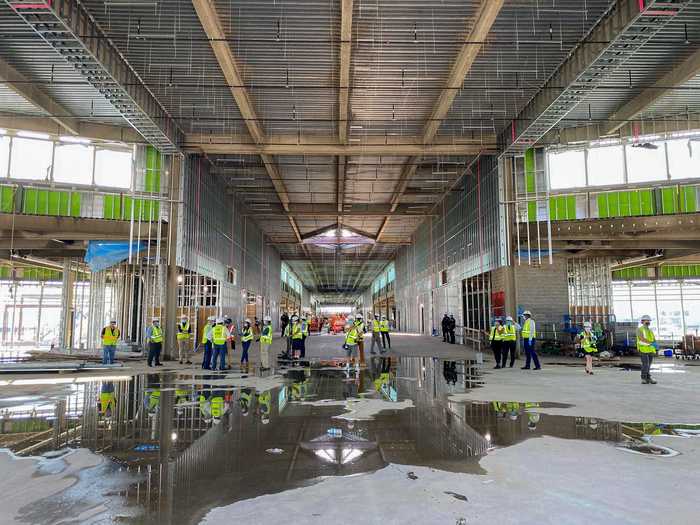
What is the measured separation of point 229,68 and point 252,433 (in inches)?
512

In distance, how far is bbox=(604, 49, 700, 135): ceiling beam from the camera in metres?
16.1

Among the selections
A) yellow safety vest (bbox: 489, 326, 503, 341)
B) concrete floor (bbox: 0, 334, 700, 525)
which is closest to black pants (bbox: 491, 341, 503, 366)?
yellow safety vest (bbox: 489, 326, 503, 341)

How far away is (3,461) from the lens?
597 centimetres

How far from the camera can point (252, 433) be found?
7.41 metres

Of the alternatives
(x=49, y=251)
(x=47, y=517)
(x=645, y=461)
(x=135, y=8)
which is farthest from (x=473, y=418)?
(x=49, y=251)

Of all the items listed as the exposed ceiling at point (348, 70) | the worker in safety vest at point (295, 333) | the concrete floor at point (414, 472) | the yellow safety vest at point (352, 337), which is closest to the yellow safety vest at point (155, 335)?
the worker in safety vest at point (295, 333)

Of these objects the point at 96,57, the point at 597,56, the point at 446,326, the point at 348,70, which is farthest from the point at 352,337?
the point at 446,326

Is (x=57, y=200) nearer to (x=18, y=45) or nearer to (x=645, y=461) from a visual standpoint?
(x=18, y=45)

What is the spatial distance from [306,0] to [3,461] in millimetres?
12786

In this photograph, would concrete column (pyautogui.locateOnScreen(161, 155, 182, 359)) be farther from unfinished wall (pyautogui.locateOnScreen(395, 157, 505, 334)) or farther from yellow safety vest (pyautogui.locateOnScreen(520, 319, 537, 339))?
unfinished wall (pyautogui.locateOnScreen(395, 157, 505, 334))

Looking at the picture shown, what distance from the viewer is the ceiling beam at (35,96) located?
1620 cm

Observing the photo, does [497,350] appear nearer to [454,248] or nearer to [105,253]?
[454,248]

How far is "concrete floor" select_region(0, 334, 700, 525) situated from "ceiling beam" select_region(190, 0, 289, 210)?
413 inches

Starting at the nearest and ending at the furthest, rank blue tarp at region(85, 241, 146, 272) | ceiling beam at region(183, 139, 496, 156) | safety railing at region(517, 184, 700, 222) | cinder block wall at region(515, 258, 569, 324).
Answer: safety railing at region(517, 184, 700, 222)
blue tarp at region(85, 241, 146, 272)
ceiling beam at region(183, 139, 496, 156)
cinder block wall at region(515, 258, 569, 324)
